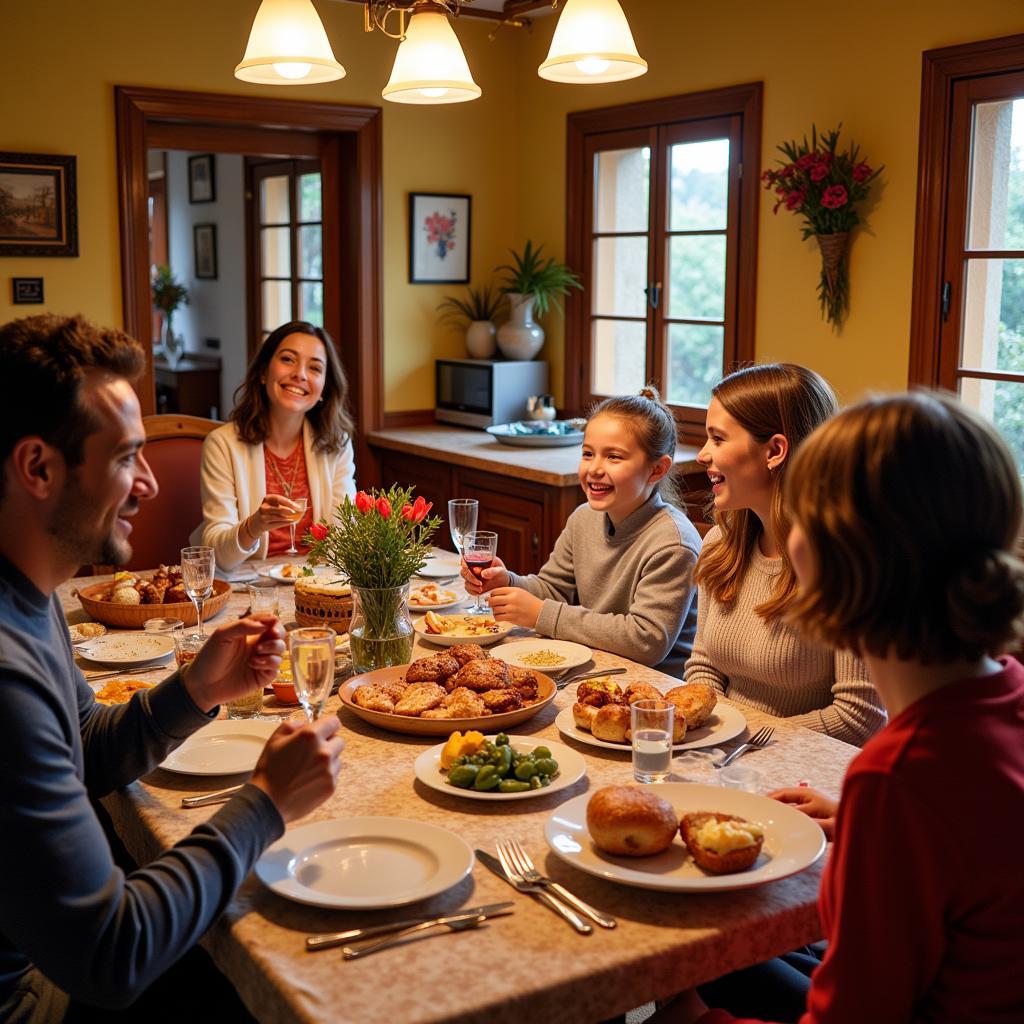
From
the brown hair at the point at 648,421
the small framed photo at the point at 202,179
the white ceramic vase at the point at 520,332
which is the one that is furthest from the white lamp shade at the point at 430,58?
the small framed photo at the point at 202,179

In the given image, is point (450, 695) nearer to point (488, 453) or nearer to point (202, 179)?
point (488, 453)

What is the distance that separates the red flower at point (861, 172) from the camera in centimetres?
377

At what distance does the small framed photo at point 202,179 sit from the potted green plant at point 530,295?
108 inches

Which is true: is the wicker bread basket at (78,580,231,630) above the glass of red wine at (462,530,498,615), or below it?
below

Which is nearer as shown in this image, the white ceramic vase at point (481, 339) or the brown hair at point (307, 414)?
the brown hair at point (307, 414)

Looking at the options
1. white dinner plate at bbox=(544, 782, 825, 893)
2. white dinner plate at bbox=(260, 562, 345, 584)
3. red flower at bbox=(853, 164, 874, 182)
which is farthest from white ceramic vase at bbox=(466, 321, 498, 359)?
white dinner plate at bbox=(544, 782, 825, 893)

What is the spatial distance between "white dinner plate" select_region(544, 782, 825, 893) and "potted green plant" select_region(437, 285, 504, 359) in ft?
13.0

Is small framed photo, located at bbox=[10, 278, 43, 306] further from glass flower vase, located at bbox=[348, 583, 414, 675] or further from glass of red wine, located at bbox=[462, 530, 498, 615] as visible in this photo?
glass flower vase, located at bbox=[348, 583, 414, 675]

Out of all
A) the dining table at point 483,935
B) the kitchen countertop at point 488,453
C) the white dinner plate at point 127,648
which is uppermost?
the kitchen countertop at point 488,453

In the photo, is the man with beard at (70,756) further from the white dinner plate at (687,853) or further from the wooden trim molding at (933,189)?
the wooden trim molding at (933,189)

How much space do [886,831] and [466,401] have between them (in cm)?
427

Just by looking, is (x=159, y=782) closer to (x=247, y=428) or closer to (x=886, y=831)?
(x=886, y=831)

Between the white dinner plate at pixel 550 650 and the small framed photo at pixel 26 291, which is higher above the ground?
the small framed photo at pixel 26 291

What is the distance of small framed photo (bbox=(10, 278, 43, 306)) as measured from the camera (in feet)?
14.0
